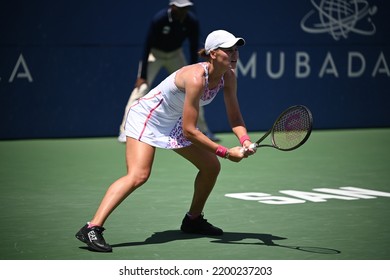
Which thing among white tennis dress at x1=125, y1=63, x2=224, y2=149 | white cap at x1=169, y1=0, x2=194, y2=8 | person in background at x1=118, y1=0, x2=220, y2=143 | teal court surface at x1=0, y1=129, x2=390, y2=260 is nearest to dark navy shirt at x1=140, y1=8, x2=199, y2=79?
person in background at x1=118, y1=0, x2=220, y2=143

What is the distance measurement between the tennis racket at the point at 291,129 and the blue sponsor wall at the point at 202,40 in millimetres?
6870

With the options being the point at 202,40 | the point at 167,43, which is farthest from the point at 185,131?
the point at 202,40

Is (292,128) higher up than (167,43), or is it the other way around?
(292,128)

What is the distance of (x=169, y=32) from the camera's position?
1276 centimetres

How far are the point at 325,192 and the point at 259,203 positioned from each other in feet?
2.97

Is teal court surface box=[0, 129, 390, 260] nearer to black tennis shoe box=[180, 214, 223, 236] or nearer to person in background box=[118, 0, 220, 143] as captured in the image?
black tennis shoe box=[180, 214, 223, 236]

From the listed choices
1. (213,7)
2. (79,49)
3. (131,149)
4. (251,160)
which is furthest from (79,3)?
(131,149)

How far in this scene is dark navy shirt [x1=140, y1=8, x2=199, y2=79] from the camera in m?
12.5

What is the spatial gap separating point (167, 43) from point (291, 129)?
6.09m

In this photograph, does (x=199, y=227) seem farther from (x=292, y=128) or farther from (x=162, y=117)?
(x=292, y=128)

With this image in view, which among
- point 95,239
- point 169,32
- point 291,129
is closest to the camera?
point 95,239

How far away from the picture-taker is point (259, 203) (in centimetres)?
883

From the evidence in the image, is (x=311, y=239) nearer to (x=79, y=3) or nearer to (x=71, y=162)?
(x=71, y=162)

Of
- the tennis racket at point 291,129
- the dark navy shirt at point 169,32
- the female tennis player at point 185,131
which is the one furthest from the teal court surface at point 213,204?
the dark navy shirt at point 169,32
